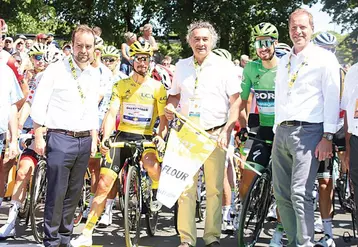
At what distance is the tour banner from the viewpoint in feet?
19.7

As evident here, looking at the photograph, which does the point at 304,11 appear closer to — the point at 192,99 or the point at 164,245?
the point at 192,99

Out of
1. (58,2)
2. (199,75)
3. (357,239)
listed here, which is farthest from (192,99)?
(58,2)

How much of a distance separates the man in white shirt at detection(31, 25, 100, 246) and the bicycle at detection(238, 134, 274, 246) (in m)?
1.80

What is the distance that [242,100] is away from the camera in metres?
6.68

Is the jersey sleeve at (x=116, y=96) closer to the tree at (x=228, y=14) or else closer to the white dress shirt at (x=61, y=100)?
the white dress shirt at (x=61, y=100)

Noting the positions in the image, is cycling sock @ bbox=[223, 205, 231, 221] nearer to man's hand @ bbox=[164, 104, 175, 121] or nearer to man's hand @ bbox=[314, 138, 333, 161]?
man's hand @ bbox=[164, 104, 175, 121]

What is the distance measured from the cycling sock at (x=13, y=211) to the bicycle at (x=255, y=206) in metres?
2.70

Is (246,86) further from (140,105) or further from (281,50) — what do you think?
(140,105)

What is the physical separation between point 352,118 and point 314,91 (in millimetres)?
519

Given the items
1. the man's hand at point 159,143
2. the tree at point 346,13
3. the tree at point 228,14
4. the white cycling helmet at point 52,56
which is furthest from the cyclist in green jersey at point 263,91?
the tree at point 346,13

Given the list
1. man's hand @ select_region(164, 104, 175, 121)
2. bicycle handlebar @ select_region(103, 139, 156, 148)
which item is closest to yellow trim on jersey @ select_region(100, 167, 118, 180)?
bicycle handlebar @ select_region(103, 139, 156, 148)

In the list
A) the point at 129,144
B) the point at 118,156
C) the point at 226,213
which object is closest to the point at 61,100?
the point at 129,144

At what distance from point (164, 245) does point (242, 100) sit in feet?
6.26

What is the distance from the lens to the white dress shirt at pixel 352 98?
477 cm
